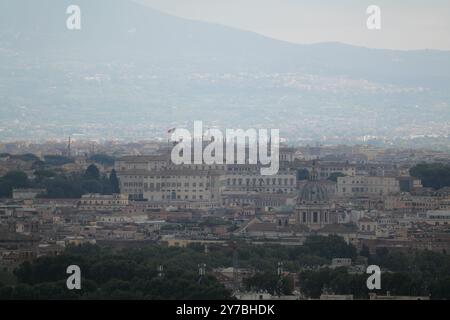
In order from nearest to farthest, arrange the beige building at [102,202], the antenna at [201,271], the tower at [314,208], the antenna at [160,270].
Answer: the antenna at [201,271]
the antenna at [160,270]
the tower at [314,208]
the beige building at [102,202]

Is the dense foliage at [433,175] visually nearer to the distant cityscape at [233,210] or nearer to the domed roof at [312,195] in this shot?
the distant cityscape at [233,210]

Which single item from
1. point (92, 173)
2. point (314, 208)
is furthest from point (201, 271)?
point (92, 173)

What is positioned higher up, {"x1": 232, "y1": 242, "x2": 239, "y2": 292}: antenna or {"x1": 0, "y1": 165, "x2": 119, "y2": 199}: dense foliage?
{"x1": 0, "y1": 165, "x2": 119, "y2": 199}: dense foliage

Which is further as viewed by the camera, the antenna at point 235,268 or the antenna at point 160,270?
the antenna at point 235,268

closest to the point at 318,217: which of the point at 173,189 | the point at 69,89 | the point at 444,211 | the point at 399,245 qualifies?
the point at 444,211

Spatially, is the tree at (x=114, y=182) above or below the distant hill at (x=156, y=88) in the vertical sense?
below

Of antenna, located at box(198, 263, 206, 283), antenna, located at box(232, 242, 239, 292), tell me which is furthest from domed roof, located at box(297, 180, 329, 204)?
antenna, located at box(198, 263, 206, 283)

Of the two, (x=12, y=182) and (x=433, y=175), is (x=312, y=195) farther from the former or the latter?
(x=433, y=175)

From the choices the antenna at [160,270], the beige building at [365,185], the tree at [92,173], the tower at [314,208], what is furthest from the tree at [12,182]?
the antenna at [160,270]

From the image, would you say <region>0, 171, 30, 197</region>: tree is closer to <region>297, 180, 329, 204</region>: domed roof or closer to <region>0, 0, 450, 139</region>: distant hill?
<region>297, 180, 329, 204</region>: domed roof

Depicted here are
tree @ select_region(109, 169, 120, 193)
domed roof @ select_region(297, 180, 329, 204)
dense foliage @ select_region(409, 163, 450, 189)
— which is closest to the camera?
domed roof @ select_region(297, 180, 329, 204)

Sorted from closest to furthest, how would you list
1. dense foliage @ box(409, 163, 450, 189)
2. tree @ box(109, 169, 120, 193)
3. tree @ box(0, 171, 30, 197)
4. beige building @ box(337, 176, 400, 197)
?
tree @ box(0, 171, 30, 197) < tree @ box(109, 169, 120, 193) < dense foliage @ box(409, 163, 450, 189) < beige building @ box(337, 176, 400, 197)
